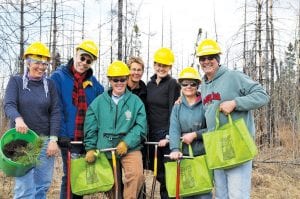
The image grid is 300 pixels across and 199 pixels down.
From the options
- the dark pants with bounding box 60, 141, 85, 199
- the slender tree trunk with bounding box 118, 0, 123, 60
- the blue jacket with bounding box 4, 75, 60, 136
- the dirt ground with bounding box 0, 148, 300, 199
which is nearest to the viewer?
the blue jacket with bounding box 4, 75, 60, 136

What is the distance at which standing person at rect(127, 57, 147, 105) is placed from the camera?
17.4 feet

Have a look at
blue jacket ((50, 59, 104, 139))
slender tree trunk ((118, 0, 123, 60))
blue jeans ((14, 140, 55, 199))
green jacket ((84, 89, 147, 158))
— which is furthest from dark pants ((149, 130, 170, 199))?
slender tree trunk ((118, 0, 123, 60))

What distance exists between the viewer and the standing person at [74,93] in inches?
195

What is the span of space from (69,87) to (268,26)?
9.34 m

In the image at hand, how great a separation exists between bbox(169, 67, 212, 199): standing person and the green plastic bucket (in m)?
1.57

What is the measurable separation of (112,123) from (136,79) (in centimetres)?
75

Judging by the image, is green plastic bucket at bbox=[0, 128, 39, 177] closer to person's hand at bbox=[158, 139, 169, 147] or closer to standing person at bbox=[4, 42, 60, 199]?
standing person at bbox=[4, 42, 60, 199]

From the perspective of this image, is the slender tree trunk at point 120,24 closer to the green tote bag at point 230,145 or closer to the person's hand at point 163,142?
the person's hand at point 163,142

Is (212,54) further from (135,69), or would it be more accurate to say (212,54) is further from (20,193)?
(20,193)

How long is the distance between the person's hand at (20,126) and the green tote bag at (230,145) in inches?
74.5

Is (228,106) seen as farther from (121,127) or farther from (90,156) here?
(90,156)

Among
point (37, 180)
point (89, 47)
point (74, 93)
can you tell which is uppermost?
point (89, 47)

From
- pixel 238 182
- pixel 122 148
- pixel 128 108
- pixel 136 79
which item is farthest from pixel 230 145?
pixel 136 79

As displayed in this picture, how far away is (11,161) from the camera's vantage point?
4078 millimetres
